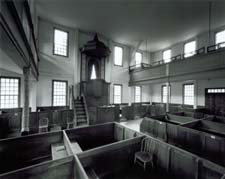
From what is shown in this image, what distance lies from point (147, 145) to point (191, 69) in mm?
5811

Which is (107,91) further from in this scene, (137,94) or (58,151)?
(58,151)

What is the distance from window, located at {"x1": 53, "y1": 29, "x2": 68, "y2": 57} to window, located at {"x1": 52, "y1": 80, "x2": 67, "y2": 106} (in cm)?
199

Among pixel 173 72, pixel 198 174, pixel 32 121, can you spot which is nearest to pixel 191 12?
pixel 173 72

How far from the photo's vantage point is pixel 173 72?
25.4 feet

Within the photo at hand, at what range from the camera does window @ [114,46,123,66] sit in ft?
35.7

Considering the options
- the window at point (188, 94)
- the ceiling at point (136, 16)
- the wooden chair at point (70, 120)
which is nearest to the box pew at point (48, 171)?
the wooden chair at point (70, 120)

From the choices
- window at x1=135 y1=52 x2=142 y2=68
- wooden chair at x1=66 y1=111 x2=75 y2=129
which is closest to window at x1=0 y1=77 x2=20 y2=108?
wooden chair at x1=66 y1=111 x2=75 y2=129

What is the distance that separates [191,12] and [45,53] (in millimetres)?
8821

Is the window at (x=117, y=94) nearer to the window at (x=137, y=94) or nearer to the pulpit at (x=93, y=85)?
the window at (x=137, y=94)

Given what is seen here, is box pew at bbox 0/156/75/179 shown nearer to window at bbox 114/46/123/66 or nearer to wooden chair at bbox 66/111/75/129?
wooden chair at bbox 66/111/75/129

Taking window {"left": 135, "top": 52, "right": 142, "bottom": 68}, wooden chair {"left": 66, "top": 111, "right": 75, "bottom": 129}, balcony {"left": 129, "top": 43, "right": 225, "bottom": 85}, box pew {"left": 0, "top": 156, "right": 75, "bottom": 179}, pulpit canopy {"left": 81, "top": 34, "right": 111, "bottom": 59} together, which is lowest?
wooden chair {"left": 66, "top": 111, "right": 75, "bottom": 129}

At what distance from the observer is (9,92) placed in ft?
21.4

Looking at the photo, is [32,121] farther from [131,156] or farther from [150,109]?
[150,109]

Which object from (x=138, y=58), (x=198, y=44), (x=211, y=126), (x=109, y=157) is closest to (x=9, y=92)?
(x=109, y=157)
